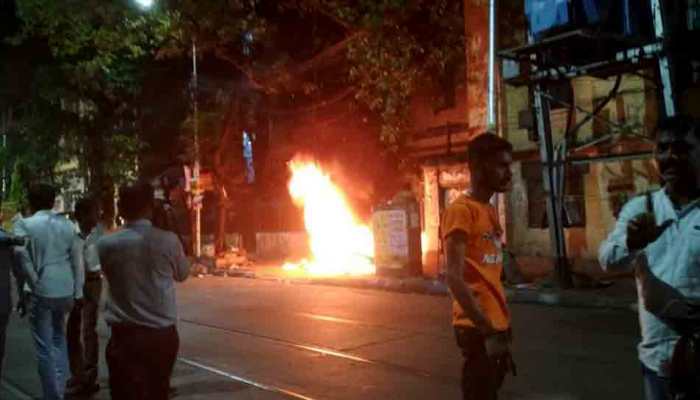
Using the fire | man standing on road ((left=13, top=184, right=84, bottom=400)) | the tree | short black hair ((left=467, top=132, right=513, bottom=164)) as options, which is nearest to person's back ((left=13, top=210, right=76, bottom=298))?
man standing on road ((left=13, top=184, right=84, bottom=400))

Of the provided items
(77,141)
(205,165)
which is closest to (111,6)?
(205,165)

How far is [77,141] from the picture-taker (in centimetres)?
2961

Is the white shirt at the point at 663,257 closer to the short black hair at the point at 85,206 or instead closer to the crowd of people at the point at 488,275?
the crowd of people at the point at 488,275

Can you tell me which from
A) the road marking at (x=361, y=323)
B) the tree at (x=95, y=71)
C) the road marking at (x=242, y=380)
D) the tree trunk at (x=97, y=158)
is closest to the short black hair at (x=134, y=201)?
the road marking at (x=242, y=380)

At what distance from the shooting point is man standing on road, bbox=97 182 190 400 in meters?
4.38

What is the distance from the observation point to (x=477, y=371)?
3.86 metres

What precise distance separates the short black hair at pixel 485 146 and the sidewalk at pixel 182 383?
13.2 ft

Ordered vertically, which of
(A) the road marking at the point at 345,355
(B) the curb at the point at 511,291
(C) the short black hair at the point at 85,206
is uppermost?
(C) the short black hair at the point at 85,206

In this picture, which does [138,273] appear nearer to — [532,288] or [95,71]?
[532,288]

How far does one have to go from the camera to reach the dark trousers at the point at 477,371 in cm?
383

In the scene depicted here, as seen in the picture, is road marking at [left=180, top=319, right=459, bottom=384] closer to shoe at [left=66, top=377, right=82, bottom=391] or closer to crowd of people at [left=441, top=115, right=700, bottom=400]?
shoe at [left=66, top=377, right=82, bottom=391]

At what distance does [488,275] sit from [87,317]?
15.6 ft

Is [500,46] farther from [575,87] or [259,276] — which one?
[259,276]

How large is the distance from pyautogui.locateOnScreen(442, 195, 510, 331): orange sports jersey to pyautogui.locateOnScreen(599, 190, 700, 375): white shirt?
2.34 feet
